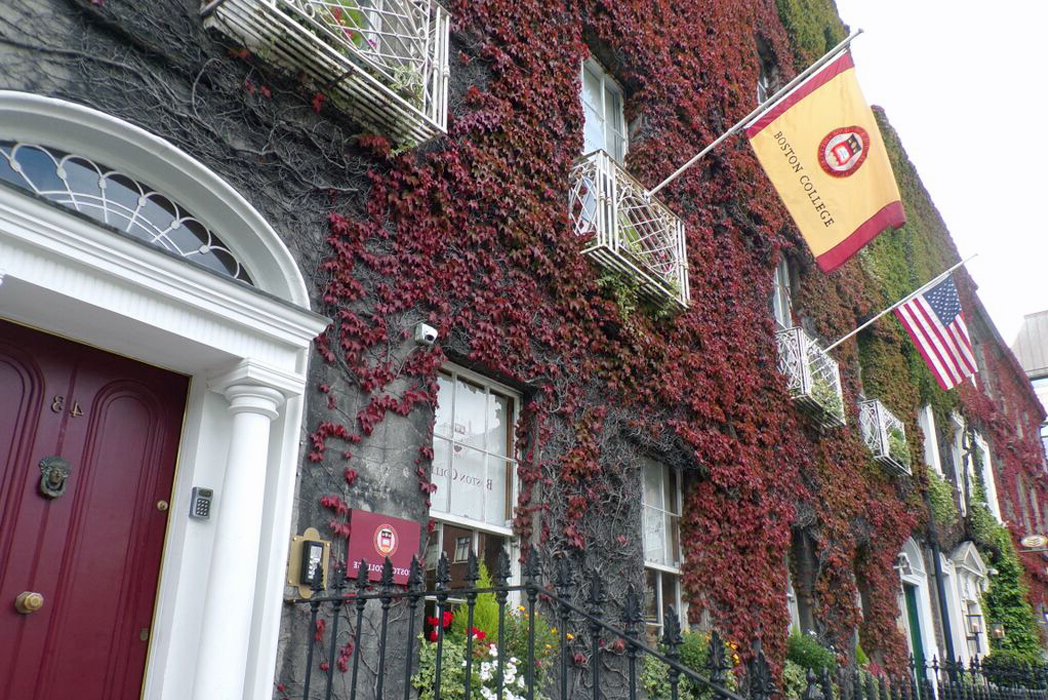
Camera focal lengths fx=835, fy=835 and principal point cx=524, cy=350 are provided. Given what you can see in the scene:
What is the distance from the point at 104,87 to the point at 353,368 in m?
1.97

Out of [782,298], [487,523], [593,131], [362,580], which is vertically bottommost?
[362,580]

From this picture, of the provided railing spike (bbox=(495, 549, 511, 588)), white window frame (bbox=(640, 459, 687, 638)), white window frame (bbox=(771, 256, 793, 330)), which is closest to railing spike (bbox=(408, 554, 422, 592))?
railing spike (bbox=(495, 549, 511, 588))

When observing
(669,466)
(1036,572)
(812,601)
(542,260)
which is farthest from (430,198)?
(1036,572)

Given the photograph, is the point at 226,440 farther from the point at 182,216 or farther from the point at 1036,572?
the point at 1036,572

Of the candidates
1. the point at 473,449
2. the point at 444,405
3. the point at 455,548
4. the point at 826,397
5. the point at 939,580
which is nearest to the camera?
the point at 455,548

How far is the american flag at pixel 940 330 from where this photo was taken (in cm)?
1236

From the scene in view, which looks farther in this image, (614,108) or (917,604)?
Answer: (917,604)

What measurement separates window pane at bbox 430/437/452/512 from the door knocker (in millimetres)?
2276

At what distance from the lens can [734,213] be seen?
10.3 meters

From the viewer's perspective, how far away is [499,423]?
6293 millimetres

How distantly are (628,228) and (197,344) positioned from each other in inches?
181

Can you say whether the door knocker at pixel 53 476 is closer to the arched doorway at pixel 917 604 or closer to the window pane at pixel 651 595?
the window pane at pixel 651 595

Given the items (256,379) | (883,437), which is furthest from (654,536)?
(883,437)

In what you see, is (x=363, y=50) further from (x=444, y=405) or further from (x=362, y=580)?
(x=362, y=580)
